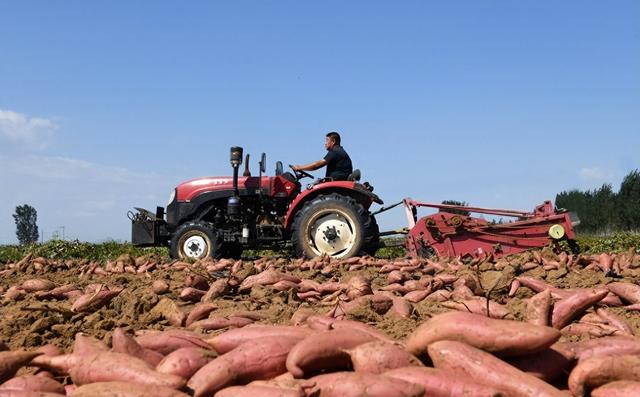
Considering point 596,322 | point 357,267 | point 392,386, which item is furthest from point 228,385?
point 357,267

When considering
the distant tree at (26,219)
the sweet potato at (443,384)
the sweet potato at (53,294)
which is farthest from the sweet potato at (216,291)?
the distant tree at (26,219)

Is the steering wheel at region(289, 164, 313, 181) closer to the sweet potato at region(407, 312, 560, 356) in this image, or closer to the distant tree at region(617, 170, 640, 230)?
the sweet potato at region(407, 312, 560, 356)

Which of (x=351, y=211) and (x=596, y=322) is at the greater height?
(x=351, y=211)

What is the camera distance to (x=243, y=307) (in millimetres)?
3674

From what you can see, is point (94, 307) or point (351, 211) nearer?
point (94, 307)

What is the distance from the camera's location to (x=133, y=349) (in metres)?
2.21

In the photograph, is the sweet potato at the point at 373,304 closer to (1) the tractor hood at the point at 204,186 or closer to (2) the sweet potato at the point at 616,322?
(2) the sweet potato at the point at 616,322

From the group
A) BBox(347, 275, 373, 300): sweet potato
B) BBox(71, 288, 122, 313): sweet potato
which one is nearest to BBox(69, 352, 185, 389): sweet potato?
BBox(71, 288, 122, 313): sweet potato

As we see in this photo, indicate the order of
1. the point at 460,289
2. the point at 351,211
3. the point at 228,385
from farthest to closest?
the point at 351,211 → the point at 460,289 → the point at 228,385

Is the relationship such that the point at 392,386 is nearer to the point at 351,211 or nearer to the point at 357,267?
the point at 357,267

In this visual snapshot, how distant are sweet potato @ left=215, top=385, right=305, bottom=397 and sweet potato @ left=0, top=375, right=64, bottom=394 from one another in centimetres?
64

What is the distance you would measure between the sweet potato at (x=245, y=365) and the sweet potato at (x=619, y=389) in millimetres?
1040

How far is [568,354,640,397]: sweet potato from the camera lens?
1.96 metres

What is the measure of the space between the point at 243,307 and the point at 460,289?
1443 millimetres
